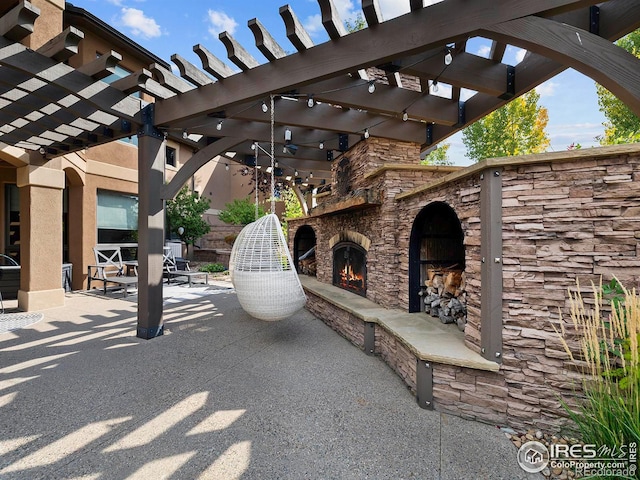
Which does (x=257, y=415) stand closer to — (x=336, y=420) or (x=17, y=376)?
(x=336, y=420)

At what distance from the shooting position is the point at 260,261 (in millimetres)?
3961

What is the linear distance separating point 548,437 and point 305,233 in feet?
21.8

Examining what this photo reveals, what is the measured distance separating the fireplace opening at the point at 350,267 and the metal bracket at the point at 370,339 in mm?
1110

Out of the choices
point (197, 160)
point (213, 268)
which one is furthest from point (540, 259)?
point (213, 268)

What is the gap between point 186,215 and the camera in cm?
1138

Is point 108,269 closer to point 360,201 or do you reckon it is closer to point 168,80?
point 168,80

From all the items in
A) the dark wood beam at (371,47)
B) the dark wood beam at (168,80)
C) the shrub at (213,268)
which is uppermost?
the dark wood beam at (168,80)

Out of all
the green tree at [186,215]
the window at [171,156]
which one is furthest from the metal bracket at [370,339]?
the window at [171,156]

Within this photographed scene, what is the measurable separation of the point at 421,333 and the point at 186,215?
10.5 metres

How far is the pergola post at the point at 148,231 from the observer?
410 cm

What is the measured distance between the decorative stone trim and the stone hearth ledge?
2.77 ft

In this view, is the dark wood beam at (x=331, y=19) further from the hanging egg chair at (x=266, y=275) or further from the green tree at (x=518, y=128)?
the green tree at (x=518, y=128)

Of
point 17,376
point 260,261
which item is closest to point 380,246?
point 260,261

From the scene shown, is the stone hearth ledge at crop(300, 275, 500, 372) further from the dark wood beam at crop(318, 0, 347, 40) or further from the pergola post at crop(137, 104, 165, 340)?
the dark wood beam at crop(318, 0, 347, 40)
